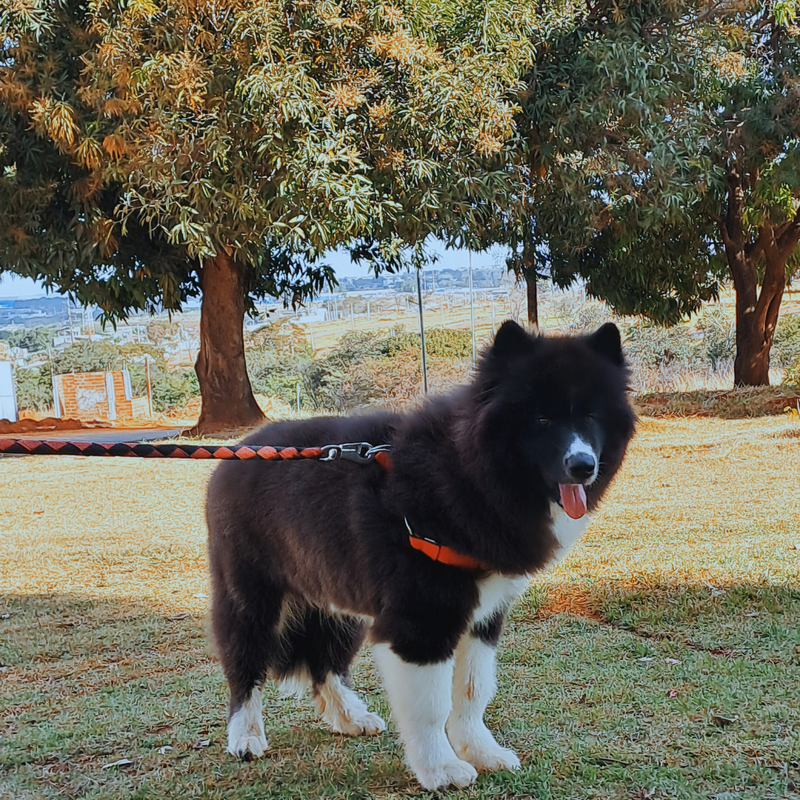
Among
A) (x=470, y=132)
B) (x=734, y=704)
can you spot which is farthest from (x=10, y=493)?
(x=734, y=704)

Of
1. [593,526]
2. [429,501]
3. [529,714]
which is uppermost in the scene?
[429,501]

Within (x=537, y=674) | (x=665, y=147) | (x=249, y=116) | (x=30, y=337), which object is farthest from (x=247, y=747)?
(x=30, y=337)

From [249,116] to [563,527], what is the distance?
10562 millimetres

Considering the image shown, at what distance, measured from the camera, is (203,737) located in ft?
12.8

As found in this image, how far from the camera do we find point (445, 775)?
3.21 m

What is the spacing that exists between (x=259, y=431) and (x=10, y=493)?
378 inches

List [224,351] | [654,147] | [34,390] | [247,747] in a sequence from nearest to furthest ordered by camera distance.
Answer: [247,747]
[654,147]
[224,351]
[34,390]

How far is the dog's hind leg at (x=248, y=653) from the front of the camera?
11.9ft

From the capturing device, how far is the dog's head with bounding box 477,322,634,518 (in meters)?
2.99

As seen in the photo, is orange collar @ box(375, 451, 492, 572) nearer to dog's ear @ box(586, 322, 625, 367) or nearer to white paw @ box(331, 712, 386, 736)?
dog's ear @ box(586, 322, 625, 367)

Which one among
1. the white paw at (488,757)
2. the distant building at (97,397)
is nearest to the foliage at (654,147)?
the distant building at (97,397)

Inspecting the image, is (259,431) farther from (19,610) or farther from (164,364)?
A: (164,364)

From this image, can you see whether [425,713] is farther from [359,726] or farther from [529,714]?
[529,714]

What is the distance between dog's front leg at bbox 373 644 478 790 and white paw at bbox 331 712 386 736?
63cm
